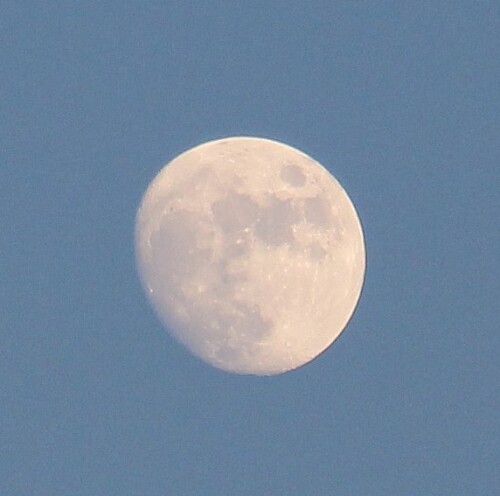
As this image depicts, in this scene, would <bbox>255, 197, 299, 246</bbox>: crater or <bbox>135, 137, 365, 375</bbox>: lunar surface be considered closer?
<bbox>255, 197, 299, 246</bbox>: crater

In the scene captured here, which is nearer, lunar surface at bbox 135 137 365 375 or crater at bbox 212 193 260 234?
crater at bbox 212 193 260 234

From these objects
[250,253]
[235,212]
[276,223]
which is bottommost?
[250,253]

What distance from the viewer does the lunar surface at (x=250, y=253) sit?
1266 inches

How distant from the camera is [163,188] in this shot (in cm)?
3356

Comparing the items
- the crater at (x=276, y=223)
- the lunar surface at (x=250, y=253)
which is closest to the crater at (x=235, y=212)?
the lunar surface at (x=250, y=253)

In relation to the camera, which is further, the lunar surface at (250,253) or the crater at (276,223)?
the lunar surface at (250,253)

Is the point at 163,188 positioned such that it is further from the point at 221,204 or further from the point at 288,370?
the point at 288,370

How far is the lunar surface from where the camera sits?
3216cm

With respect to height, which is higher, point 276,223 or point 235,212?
point 235,212

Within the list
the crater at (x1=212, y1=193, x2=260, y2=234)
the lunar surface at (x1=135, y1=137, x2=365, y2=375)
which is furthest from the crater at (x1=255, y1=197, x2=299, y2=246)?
the crater at (x1=212, y1=193, x2=260, y2=234)

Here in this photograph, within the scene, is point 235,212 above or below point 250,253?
above

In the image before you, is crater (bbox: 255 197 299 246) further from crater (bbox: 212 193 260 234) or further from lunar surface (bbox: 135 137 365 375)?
crater (bbox: 212 193 260 234)

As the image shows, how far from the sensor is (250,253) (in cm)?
3206

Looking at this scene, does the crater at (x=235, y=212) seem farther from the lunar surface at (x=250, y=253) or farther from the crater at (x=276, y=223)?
the crater at (x=276, y=223)
